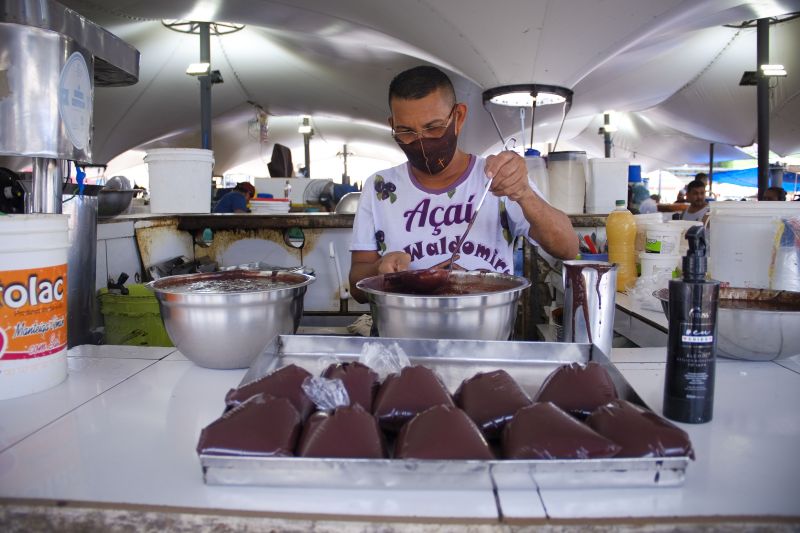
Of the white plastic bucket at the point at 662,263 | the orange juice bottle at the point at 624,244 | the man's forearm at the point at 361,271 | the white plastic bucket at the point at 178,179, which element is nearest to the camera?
the man's forearm at the point at 361,271

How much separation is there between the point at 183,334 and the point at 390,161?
24430mm

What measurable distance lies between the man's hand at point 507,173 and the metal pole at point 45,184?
121 centimetres

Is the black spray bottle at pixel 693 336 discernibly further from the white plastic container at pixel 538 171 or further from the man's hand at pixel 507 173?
the white plastic container at pixel 538 171

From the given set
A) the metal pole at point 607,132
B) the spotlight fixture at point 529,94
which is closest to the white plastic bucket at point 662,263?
the spotlight fixture at point 529,94

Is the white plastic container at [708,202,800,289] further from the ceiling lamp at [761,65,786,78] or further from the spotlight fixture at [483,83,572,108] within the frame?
the ceiling lamp at [761,65,786,78]

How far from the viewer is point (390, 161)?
2522cm

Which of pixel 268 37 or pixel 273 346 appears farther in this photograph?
pixel 268 37

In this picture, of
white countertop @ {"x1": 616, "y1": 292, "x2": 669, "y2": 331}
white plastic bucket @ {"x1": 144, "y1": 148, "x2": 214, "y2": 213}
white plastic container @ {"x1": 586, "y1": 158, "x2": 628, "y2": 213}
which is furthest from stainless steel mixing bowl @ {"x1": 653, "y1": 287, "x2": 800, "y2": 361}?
white plastic bucket @ {"x1": 144, "y1": 148, "x2": 214, "y2": 213}

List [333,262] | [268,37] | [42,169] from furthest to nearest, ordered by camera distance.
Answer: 1. [268,37]
2. [333,262]
3. [42,169]

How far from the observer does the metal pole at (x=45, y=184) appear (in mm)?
1561

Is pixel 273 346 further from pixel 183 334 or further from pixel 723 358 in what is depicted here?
pixel 723 358

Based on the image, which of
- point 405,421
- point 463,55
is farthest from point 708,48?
point 405,421

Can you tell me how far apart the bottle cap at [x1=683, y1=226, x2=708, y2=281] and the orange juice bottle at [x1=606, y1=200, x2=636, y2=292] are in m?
1.72

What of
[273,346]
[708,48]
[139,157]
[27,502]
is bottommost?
[27,502]
